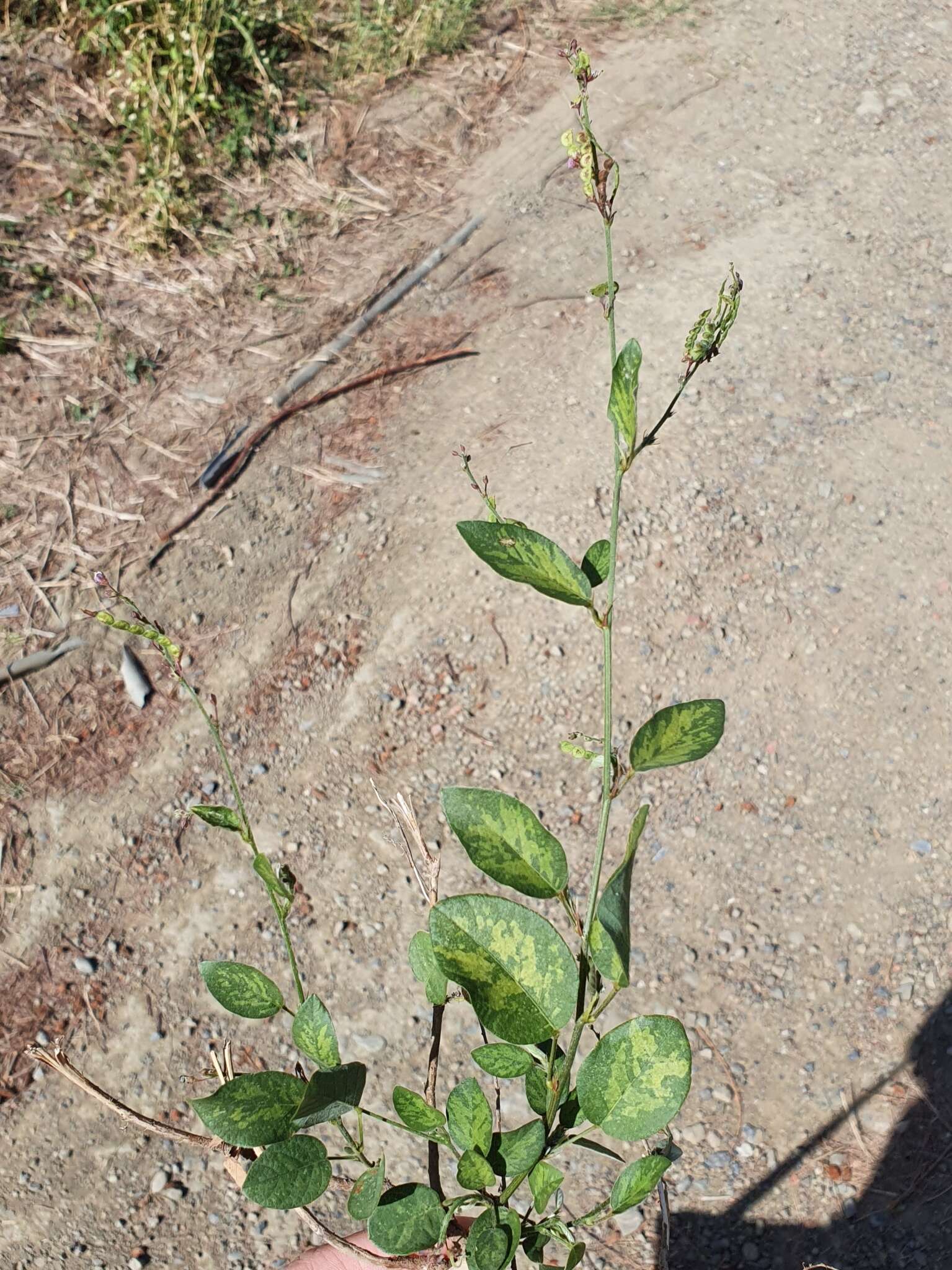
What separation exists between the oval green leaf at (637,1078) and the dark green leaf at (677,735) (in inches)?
7.5

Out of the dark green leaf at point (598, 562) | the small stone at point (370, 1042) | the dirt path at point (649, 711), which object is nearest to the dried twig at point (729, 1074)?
the dirt path at point (649, 711)

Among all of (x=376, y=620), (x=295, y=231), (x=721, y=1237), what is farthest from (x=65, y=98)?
(x=721, y=1237)

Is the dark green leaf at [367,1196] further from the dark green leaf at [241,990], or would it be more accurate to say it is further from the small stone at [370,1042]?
the small stone at [370,1042]

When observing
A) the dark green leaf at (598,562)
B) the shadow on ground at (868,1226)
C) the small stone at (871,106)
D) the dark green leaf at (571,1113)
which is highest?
the dark green leaf at (598,562)

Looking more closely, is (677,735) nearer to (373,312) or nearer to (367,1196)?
(367,1196)

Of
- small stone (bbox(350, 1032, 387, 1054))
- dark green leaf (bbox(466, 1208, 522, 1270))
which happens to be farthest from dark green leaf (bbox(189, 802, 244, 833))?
small stone (bbox(350, 1032, 387, 1054))

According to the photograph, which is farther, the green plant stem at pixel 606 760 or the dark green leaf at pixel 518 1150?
the dark green leaf at pixel 518 1150

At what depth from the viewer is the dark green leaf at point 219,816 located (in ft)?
2.72

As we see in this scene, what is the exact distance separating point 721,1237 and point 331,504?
1.98 meters

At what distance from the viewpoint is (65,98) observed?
3.89 metres

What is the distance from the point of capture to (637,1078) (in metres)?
0.80

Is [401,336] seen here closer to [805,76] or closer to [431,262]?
[431,262]

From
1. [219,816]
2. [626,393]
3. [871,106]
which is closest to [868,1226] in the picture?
[219,816]

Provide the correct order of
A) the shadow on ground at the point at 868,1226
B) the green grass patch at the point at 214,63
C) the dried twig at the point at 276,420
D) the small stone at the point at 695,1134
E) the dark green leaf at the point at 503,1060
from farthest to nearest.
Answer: the green grass patch at the point at 214,63 < the dried twig at the point at 276,420 < the small stone at the point at 695,1134 < the shadow on ground at the point at 868,1226 < the dark green leaf at the point at 503,1060
